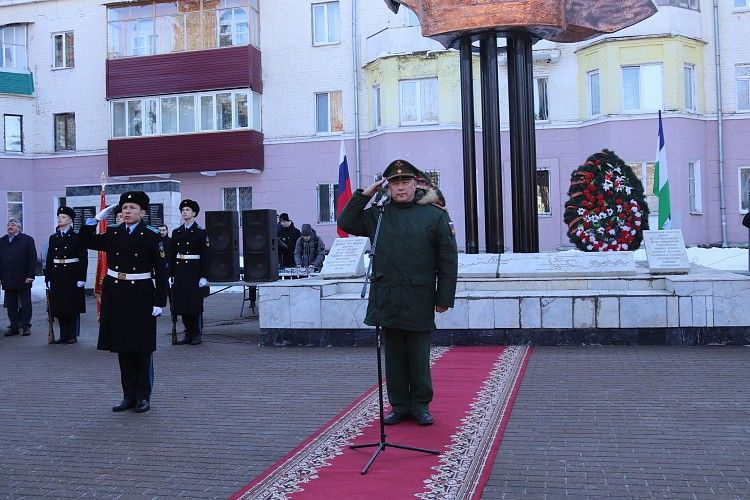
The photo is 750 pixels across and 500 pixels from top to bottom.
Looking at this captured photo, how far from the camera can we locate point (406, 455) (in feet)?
19.8

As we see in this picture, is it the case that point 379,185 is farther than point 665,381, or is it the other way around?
point 665,381

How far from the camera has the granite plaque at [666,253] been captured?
499 inches

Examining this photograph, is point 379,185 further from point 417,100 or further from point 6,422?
point 417,100

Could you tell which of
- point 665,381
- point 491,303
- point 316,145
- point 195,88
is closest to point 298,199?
point 316,145

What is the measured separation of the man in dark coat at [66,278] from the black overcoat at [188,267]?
1399 mm

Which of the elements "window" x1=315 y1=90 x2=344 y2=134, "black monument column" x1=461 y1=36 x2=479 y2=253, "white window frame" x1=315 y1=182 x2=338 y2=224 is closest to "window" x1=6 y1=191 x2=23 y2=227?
"white window frame" x1=315 y1=182 x2=338 y2=224

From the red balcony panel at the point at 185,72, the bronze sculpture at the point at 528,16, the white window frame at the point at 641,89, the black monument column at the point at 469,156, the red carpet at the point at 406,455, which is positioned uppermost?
the red balcony panel at the point at 185,72

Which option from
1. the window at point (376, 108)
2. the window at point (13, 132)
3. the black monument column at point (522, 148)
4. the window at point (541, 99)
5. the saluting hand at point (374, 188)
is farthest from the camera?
the window at point (13, 132)

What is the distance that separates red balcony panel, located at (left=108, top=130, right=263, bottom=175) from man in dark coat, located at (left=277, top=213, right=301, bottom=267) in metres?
9.33

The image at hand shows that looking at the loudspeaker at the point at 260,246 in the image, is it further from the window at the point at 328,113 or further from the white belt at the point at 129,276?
the window at the point at 328,113

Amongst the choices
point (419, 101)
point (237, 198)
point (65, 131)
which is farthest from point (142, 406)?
point (65, 131)

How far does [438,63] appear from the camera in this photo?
91.1 ft

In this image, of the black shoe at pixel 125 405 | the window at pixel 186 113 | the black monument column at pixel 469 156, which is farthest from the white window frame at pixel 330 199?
the black shoe at pixel 125 405

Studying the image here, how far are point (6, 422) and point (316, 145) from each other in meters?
22.5
